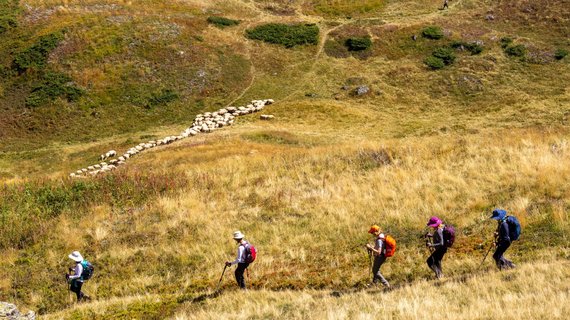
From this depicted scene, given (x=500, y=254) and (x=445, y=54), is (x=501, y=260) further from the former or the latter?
(x=445, y=54)

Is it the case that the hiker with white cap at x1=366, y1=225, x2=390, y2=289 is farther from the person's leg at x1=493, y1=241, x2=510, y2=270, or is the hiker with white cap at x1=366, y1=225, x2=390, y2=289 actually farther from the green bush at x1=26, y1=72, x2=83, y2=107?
the green bush at x1=26, y1=72, x2=83, y2=107

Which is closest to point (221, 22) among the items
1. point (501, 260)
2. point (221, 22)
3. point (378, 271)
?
point (221, 22)

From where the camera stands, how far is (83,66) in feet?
169

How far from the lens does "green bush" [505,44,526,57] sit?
56.7 metres

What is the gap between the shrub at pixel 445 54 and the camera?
2220 inches

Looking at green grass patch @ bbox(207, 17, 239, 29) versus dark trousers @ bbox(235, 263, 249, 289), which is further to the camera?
green grass patch @ bbox(207, 17, 239, 29)

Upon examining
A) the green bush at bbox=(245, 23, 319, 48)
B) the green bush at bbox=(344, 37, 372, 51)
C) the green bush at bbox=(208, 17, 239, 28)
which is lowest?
the green bush at bbox=(344, 37, 372, 51)

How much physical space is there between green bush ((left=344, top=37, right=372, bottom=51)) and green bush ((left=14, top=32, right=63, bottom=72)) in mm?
33149

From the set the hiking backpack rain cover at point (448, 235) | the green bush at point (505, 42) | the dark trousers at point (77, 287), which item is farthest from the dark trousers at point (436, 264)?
the green bush at point (505, 42)

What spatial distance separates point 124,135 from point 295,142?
16851mm

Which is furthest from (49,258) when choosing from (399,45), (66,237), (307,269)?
(399,45)

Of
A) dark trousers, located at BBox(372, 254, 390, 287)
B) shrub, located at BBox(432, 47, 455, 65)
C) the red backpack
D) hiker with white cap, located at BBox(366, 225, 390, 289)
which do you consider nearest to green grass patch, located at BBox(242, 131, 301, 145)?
the red backpack

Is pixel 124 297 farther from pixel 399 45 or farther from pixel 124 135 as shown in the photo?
pixel 399 45

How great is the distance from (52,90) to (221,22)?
2382 centimetres
